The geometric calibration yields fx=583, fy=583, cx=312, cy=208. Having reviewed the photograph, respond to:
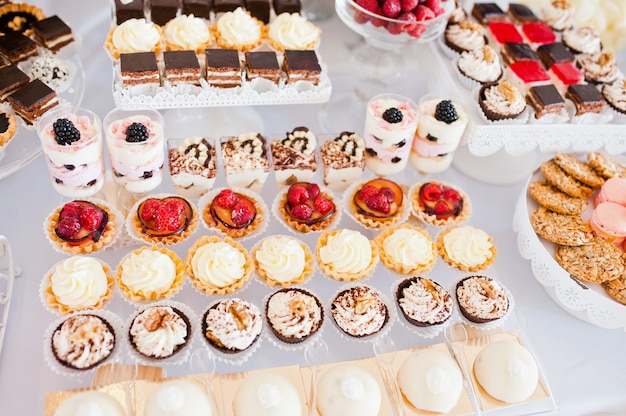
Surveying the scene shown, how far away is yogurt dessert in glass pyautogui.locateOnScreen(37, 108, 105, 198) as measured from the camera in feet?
7.80

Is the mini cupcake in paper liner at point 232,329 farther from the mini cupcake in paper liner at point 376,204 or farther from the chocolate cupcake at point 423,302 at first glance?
the mini cupcake in paper liner at point 376,204

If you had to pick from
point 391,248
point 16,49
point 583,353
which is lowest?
point 583,353

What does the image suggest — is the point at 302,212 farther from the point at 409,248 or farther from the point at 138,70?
the point at 138,70

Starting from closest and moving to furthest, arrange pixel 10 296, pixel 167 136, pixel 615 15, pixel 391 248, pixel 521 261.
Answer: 1. pixel 10 296
2. pixel 391 248
3. pixel 521 261
4. pixel 167 136
5. pixel 615 15

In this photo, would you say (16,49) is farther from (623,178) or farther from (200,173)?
(623,178)

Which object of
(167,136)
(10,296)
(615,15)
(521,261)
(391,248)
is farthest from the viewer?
(615,15)

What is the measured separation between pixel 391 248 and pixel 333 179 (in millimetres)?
493

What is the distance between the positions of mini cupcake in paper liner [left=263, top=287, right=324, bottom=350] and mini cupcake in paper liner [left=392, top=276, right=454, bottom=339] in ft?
1.17

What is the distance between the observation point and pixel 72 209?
8.10 feet

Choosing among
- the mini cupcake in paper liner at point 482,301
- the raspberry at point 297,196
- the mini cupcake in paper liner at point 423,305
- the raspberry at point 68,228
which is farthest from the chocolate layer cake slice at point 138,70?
the mini cupcake in paper liner at point 482,301

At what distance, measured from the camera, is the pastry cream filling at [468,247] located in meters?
2.62

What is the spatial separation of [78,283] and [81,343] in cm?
26

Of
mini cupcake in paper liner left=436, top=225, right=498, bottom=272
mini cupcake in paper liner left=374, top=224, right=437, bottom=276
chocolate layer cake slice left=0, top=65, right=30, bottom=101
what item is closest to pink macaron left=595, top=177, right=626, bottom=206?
mini cupcake in paper liner left=436, top=225, right=498, bottom=272

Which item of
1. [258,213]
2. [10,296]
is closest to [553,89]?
[258,213]
